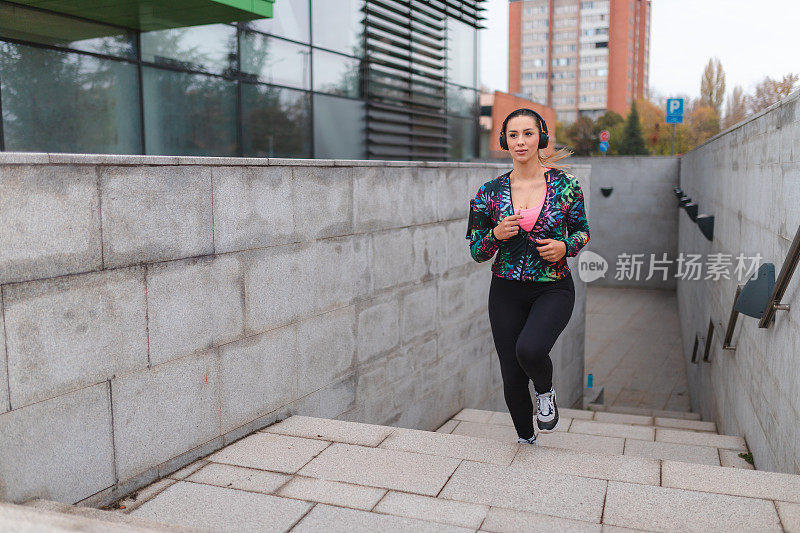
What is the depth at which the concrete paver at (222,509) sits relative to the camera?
307 centimetres

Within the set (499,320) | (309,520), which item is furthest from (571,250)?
(309,520)

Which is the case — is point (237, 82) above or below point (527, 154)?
above

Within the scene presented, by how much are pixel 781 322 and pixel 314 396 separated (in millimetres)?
3060

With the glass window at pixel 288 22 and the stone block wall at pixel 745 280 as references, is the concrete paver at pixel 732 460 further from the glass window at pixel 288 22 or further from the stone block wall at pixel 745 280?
the glass window at pixel 288 22

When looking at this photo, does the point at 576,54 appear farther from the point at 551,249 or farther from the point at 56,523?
the point at 56,523

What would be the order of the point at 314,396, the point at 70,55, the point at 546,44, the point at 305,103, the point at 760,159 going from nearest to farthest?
the point at 314,396, the point at 760,159, the point at 70,55, the point at 305,103, the point at 546,44

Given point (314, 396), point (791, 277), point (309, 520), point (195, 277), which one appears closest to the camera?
point (309, 520)

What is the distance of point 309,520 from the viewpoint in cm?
308

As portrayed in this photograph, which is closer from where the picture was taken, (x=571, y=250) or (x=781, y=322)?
(x=571, y=250)

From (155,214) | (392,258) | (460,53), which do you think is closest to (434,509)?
(155,214)

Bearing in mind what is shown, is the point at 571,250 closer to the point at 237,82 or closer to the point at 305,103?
the point at 237,82

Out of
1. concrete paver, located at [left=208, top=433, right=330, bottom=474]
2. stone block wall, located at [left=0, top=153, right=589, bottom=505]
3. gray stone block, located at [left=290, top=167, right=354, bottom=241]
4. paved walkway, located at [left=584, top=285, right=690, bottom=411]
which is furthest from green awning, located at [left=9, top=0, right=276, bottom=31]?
paved walkway, located at [left=584, top=285, right=690, bottom=411]

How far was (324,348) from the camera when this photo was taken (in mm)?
5211

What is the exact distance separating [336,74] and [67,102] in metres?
5.34
